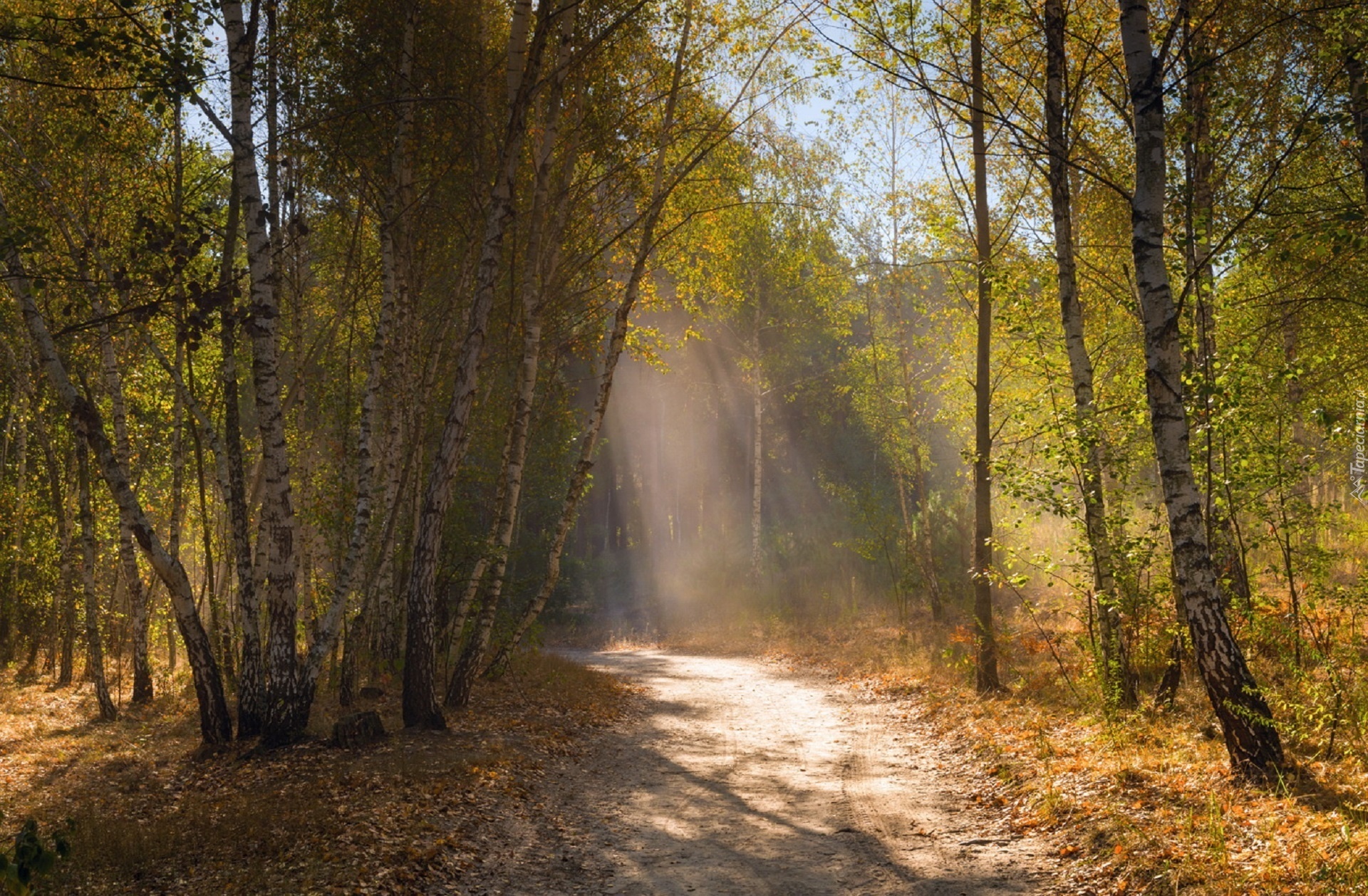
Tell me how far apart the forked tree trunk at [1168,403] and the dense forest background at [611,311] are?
0.09 ft

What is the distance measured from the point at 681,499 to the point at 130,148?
3118 cm

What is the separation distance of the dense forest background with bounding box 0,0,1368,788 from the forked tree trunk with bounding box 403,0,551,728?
53 mm

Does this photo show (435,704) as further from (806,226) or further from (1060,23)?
(806,226)

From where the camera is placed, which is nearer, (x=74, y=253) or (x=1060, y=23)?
(x=1060, y=23)

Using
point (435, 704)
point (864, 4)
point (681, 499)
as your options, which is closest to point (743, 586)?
point (681, 499)

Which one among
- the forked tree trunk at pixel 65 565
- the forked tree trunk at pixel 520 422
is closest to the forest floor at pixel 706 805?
the forked tree trunk at pixel 520 422

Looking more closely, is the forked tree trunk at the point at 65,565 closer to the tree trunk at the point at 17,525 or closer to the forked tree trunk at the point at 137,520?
the tree trunk at the point at 17,525

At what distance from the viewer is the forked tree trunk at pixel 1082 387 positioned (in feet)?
30.9

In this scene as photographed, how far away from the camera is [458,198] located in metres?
15.1

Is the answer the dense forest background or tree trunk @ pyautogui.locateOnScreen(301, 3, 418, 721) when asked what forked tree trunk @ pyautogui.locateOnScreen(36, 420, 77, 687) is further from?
tree trunk @ pyautogui.locateOnScreen(301, 3, 418, 721)

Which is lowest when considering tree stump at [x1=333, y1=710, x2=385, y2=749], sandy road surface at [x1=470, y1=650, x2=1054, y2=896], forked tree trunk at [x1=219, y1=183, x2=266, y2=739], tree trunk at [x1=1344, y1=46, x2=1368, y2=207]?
sandy road surface at [x1=470, y1=650, x2=1054, y2=896]

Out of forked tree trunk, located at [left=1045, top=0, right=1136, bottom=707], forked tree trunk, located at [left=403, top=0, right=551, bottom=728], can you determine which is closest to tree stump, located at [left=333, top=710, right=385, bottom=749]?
forked tree trunk, located at [left=403, top=0, right=551, bottom=728]

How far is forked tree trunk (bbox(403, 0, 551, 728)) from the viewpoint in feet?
32.9

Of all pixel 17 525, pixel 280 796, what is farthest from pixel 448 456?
pixel 17 525
